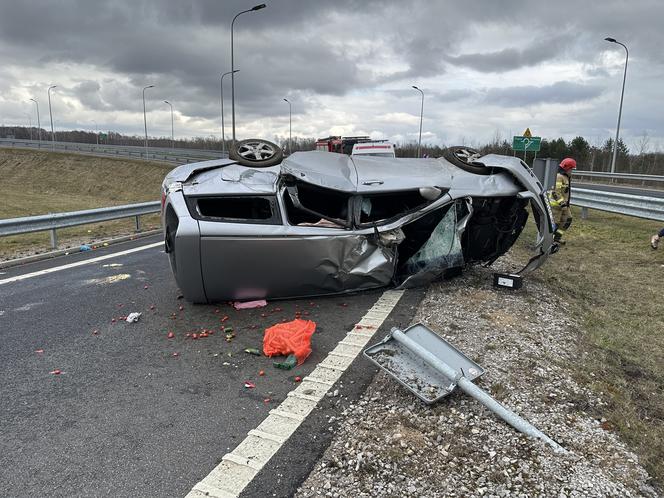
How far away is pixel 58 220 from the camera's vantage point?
8.52m

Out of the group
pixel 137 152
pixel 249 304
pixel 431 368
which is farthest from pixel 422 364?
pixel 137 152

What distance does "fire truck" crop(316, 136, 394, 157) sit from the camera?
1775 centimetres

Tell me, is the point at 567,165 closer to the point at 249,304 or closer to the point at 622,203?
the point at 622,203

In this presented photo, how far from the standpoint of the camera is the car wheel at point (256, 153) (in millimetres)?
5523

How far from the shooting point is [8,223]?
7633 mm

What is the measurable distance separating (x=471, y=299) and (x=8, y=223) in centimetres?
736

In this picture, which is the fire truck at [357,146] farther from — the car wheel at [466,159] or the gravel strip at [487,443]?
the gravel strip at [487,443]

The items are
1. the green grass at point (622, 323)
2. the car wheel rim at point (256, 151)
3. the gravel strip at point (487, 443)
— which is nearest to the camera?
the gravel strip at point (487, 443)

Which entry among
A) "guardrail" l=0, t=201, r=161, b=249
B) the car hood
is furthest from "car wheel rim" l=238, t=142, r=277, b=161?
"guardrail" l=0, t=201, r=161, b=249

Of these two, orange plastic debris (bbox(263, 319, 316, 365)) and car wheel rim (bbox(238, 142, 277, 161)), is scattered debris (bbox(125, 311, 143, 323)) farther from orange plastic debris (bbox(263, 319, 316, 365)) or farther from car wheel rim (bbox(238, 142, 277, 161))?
car wheel rim (bbox(238, 142, 277, 161))

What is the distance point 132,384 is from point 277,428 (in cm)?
124

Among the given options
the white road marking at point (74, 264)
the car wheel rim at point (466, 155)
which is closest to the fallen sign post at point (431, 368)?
the car wheel rim at point (466, 155)

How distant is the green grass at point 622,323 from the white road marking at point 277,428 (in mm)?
1737

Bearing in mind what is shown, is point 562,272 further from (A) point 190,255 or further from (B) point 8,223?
(B) point 8,223
